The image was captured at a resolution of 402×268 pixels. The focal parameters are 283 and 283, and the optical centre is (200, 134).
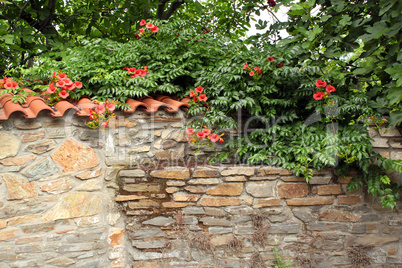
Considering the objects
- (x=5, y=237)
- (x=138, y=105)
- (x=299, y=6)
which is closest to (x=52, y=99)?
(x=138, y=105)

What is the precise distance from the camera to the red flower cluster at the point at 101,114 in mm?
2473

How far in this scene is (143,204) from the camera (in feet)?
8.54

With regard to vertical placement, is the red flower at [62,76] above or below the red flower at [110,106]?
above

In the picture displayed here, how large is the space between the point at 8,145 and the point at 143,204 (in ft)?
4.05

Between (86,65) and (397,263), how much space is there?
3601 millimetres

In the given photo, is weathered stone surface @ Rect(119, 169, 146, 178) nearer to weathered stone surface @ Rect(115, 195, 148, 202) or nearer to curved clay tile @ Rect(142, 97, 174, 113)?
weathered stone surface @ Rect(115, 195, 148, 202)

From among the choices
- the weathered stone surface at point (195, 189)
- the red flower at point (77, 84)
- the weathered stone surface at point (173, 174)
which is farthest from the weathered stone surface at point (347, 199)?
the red flower at point (77, 84)

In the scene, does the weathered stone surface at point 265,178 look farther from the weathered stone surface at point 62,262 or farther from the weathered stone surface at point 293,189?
the weathered stone surface at point 62,262

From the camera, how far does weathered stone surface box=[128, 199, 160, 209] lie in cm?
260

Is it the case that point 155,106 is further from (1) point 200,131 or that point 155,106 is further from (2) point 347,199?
(2) point 347,199

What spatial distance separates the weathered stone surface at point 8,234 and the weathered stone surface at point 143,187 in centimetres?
95

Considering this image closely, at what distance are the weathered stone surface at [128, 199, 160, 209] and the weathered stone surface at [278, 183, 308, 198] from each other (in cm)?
115

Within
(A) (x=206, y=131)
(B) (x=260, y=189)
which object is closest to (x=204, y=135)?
(A) (x=206, y=131)

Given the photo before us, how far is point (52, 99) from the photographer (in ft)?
8.45
